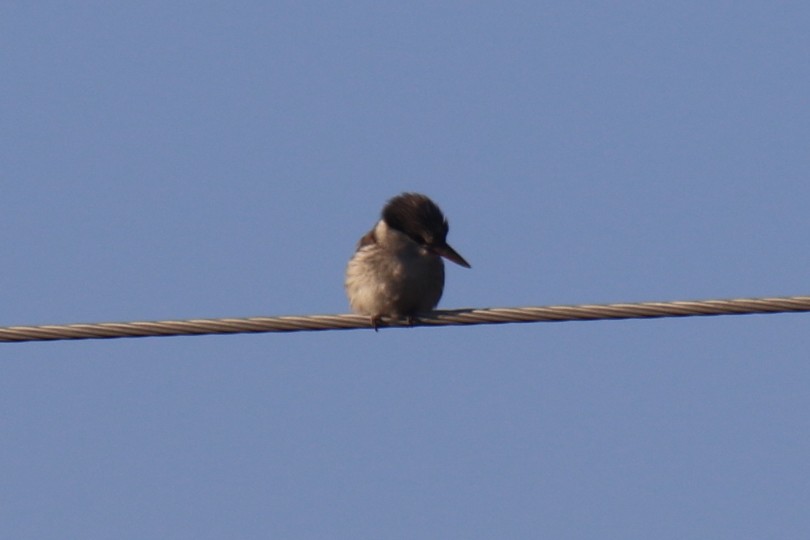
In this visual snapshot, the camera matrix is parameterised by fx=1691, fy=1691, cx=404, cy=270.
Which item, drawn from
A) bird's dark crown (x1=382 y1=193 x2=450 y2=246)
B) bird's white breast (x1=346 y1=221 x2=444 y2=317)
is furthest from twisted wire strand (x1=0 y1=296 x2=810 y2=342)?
bird's dark crown (x1=382 y1=193 x2=450 y2=246)

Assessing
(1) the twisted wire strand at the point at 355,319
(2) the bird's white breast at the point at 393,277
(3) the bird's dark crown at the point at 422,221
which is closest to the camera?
(1) the twisted wire strand at the point at 355,319

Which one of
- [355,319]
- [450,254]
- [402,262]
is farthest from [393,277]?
[355,319]

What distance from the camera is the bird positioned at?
11.8 meters

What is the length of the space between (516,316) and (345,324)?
984 millimetres

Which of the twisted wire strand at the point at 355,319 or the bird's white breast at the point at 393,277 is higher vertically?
the bird's white breast at the point at 393,277

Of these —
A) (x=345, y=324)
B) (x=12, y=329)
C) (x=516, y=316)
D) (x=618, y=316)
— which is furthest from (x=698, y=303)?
(x=12, y=329)

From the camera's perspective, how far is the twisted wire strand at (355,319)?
8797mm

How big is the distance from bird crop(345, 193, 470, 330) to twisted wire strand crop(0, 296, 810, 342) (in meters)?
2.31

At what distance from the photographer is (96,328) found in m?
9.06

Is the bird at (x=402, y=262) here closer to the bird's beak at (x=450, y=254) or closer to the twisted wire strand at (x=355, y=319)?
the bird's beak at (x=450, y=254)

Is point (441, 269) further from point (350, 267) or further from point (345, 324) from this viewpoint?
point (345, 324)

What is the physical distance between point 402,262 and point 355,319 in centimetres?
259

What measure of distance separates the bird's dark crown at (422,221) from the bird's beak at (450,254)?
0.05 meters

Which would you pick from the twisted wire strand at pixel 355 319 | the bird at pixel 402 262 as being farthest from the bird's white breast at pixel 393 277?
the twisted wire strand at pixel 355 319
